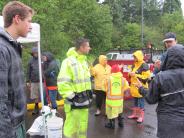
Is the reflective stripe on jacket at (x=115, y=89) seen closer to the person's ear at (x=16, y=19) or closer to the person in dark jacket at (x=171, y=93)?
the person in dark jacket at (x=171, y=93)

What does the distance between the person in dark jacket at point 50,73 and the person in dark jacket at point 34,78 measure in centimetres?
26

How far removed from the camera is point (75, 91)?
5.90 m

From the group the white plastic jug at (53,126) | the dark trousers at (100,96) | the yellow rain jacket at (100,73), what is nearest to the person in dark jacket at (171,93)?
the white plastic jug at (53,126)

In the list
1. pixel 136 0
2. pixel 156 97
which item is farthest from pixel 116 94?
pixel 136 0

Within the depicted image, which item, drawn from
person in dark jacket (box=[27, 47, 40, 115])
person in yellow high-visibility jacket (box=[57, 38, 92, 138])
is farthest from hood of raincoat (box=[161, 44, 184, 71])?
person in dark jacket (box=[27, 47, 40, 115])

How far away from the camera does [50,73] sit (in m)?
10.1

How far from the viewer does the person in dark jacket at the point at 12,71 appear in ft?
8.81

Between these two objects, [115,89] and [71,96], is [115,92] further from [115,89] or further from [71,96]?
[71,96]

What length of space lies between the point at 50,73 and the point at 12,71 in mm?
7301

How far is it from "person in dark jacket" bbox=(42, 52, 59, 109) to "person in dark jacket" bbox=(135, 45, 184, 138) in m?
5.92

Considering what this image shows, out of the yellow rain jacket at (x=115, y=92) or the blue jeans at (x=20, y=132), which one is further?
the yellow rain jacket at (x=115, y=92)

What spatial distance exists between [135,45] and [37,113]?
127 ft

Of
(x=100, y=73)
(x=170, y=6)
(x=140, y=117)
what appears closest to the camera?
(x=140, y=117)

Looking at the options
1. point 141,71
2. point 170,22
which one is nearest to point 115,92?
point 141,71
